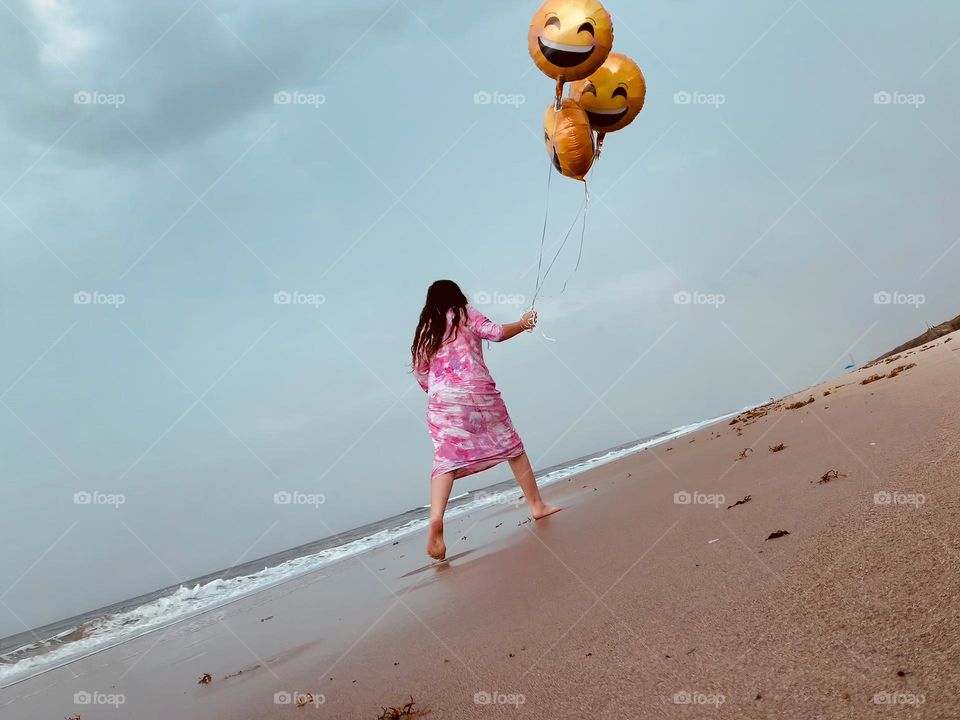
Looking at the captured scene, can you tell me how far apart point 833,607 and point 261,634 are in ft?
15.1

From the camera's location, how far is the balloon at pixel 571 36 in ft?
15.1

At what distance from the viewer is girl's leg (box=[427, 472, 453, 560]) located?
5.46 metres

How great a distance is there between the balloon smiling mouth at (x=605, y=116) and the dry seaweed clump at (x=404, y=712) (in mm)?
4593

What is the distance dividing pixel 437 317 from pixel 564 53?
236cm

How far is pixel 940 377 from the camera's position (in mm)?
5230
